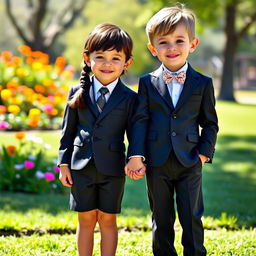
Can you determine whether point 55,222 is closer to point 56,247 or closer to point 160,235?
point 56,247

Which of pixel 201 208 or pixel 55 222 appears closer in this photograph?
pixel 201 208

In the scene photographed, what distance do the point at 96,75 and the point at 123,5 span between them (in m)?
37.1

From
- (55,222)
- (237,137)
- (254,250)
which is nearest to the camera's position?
(254,250)

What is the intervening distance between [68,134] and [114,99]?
1.16ft

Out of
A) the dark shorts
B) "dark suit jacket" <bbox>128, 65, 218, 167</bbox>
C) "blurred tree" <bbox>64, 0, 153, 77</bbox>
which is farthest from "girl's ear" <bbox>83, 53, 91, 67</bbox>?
"blurred tree" <bbox>64, 0, 153, 77</bbox>

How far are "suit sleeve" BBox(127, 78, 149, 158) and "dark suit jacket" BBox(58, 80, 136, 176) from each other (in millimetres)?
54

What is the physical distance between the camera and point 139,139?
10.3 feet

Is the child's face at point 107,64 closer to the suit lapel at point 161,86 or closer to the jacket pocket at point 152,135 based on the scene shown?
the suit lapel at point 161,86

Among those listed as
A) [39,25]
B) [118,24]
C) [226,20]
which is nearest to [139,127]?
[39,25]

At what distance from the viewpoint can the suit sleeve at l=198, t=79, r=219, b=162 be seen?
10.6ft

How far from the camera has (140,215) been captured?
5.41 m

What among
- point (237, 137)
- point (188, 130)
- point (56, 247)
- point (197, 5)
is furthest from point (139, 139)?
point (197, 5)

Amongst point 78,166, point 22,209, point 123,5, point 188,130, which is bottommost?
point 22,209

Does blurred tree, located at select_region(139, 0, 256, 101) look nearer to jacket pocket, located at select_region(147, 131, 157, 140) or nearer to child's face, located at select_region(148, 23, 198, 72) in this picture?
child's face, located at select_region(148, 23, 198, 72)
